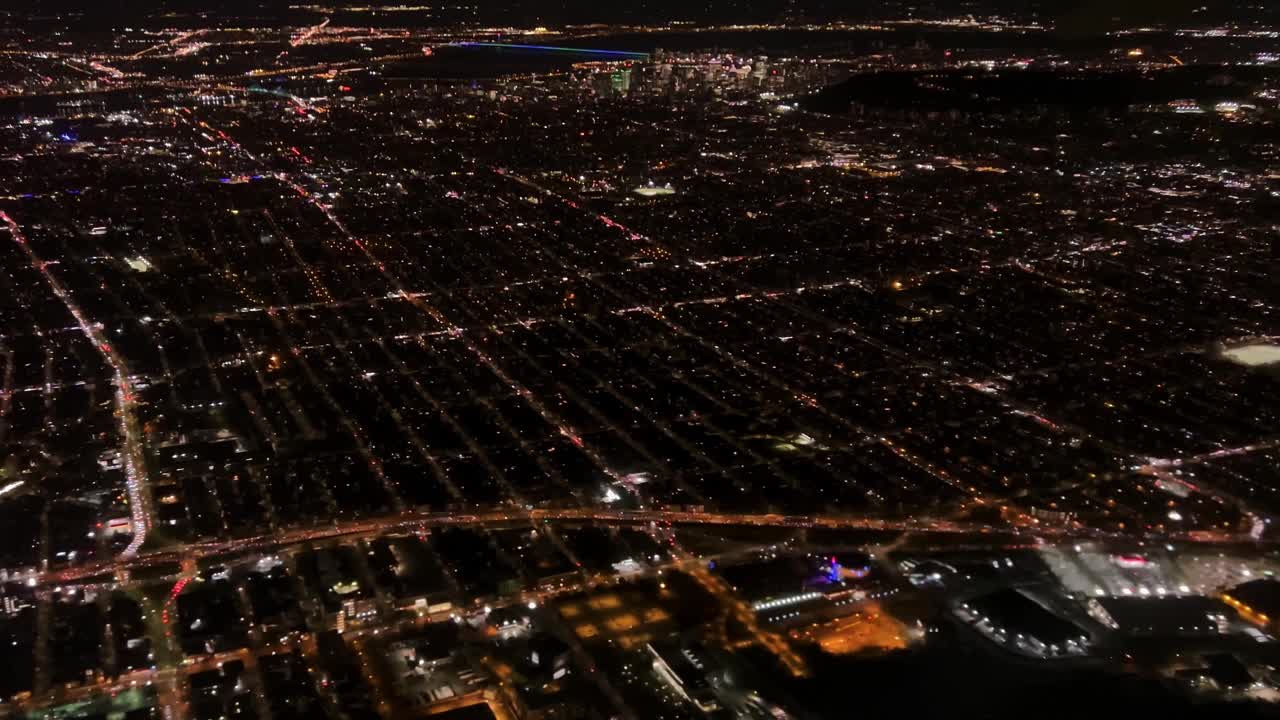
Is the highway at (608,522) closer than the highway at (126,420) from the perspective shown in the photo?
Yes

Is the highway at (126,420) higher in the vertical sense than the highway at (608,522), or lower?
higher

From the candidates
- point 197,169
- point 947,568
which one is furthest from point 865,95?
point 947,568

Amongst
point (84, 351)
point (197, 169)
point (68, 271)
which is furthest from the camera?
point (197, 169)

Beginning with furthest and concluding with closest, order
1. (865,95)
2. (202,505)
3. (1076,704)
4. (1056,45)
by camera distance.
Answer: (1056,45), (865,95), (202,505), (1076,704)

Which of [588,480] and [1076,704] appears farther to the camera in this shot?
[588,480]

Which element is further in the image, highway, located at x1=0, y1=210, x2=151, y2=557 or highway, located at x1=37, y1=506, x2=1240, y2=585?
highway, located at x1=0, y1=210, x2=151, y2=557

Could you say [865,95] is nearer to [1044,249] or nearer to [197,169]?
[1044,249]

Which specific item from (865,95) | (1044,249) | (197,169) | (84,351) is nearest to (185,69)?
(197,169)

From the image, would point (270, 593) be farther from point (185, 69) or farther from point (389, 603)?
point (185, 69)

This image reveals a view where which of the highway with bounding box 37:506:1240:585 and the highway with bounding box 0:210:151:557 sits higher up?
the highway with bounding box 0:210:151:557

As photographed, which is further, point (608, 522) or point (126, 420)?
point (126, 420)
